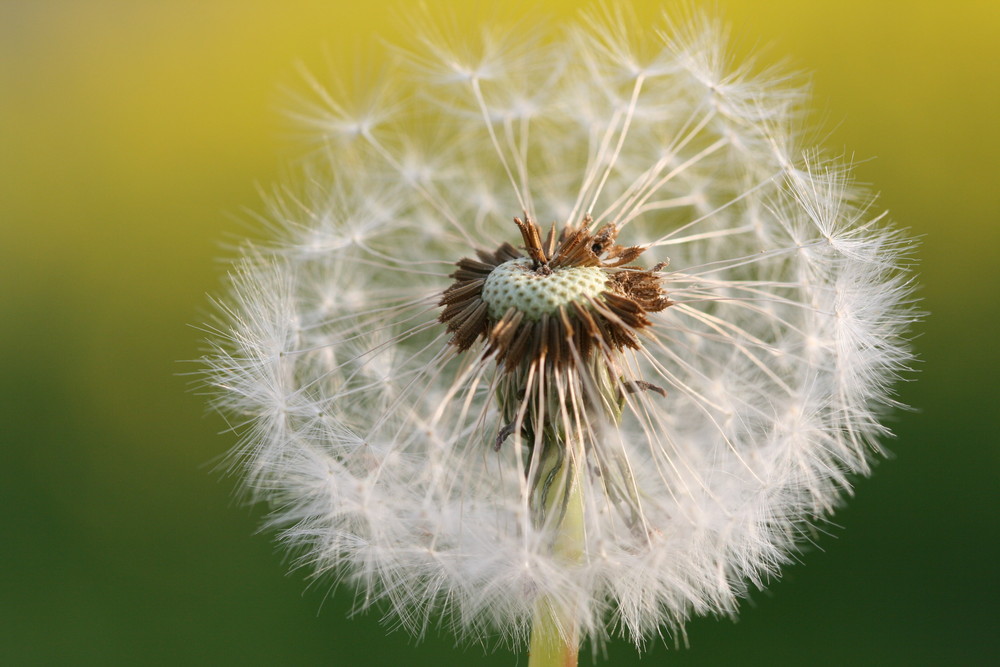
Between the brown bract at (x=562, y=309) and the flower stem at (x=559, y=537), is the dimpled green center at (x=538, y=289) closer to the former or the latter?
the brown bract at (x=562, y=309)

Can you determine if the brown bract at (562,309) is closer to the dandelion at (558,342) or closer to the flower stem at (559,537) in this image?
the dandelion at (558,342)

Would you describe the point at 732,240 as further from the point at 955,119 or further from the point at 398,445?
the point at 955,119

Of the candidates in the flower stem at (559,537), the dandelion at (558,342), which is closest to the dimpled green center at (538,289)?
the dandelion at (558,342)

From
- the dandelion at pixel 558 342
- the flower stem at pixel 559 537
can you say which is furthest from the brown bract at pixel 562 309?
the flower stem at pixel 559 537

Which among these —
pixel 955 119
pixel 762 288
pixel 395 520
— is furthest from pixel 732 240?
pixel 955 119

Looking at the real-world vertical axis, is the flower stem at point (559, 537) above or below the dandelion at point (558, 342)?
below

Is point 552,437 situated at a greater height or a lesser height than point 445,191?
lesser

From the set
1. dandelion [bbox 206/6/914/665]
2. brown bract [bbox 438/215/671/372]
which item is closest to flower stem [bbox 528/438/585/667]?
dandelion [bbox 206/6/914/665]

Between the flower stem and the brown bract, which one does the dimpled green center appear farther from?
the flower stem

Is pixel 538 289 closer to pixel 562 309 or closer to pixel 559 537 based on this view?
pixel 562 309
